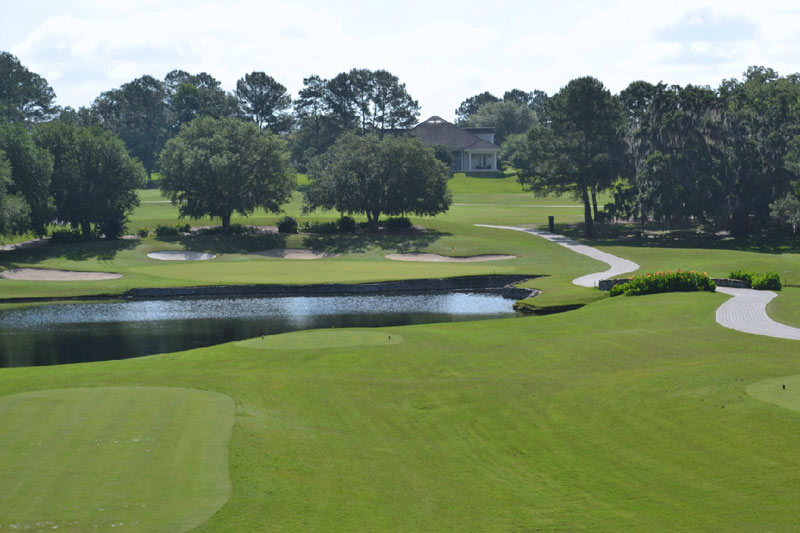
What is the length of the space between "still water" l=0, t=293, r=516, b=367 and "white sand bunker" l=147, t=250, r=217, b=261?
18.5 metres

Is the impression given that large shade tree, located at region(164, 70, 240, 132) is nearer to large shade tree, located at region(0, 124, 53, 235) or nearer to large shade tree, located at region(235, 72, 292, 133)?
large shade tree, located at region(235, 72, 292, 133)

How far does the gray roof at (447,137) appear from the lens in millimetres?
146125

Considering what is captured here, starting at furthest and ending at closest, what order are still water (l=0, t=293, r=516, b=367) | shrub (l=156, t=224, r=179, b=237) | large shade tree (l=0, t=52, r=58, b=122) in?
large shade tree (l=0, t=52, r=58, b=122), shrub (l=156, t=224, r=179, b=237), still water (l=0, t=293, r=516, b=367)

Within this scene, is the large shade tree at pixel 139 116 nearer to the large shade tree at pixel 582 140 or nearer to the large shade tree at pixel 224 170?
the large shade tree at pixel 224 170

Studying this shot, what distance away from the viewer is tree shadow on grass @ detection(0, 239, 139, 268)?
6212cm

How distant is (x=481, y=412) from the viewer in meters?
18.6

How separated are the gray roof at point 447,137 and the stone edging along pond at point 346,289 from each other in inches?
3596

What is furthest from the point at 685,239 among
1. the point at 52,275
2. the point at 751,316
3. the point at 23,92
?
the point at 23,92

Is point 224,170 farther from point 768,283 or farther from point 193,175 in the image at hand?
point 768,283

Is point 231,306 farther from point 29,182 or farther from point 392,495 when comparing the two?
point 392,495

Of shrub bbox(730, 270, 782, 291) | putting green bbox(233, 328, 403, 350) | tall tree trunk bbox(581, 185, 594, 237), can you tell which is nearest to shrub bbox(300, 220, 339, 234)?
tall tree trunk bbox(581, 185, 594, 237)

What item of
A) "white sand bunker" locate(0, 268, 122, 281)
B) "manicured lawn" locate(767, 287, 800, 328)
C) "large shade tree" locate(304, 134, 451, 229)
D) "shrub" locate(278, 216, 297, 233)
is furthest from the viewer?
"large shade tree" locate(304, 134, 451, 229)

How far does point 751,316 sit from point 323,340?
635 inches

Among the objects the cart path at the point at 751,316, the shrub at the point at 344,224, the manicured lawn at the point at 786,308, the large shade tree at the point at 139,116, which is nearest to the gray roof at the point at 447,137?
the large shade tree at the point at 139,116
